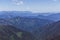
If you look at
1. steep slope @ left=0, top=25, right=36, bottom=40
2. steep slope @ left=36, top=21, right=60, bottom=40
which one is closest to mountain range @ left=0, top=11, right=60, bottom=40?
steep slope @ left=36, top=21, right=60, bottom=40

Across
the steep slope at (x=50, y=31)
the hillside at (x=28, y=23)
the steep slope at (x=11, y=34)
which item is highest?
the hillside at (x=28, y=23)

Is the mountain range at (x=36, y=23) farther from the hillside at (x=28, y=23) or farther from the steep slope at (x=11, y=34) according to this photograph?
the steep slope at (x=11, y=34)

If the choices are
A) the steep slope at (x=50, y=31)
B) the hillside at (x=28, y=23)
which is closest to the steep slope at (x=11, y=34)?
the hillside at (x=28, y=23)

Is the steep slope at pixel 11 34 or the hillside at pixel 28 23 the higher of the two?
the hillside at pixel 28 23

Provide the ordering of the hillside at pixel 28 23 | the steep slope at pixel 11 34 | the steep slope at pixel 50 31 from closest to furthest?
the steep slope at pixel 50 31 < the hillside at pixel 28 23 < the steep slope at pixel 11 34

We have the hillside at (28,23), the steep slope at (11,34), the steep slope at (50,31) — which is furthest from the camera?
the steep slope at (11,34)

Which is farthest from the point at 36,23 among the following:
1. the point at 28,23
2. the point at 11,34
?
the point at 11,34

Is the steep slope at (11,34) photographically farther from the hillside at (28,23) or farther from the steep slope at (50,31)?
the steep slope at (50,31)

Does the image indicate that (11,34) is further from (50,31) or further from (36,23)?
(50,31)

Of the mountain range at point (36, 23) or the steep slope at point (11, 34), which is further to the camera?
the steep slope at point (11, 34)

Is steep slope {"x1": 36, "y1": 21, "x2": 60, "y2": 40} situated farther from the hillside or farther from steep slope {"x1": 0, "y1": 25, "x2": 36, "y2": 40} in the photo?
steep slope {"x1": 0, "y1": 25, "x2": 36, "y2": 40}
